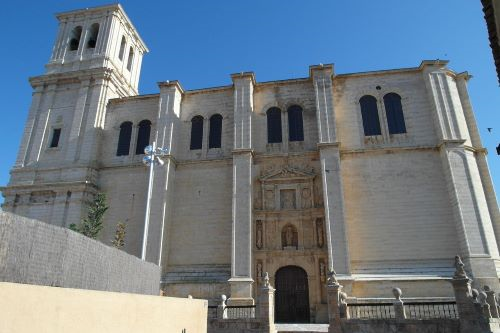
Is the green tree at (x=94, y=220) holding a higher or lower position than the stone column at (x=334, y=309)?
higher

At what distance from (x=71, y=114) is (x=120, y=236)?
34.1 ft

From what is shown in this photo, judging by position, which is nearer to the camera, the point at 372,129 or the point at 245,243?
the point at 245,243

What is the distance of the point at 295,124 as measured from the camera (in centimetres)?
2183

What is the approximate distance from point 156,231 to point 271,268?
644 centimetres

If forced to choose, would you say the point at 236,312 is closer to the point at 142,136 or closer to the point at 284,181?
the point at 284,181

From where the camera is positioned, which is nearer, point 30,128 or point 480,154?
point 480,154

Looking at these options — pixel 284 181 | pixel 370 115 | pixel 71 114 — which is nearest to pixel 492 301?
pixel 284 181

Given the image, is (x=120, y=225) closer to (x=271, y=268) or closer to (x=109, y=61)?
(x=271, y=268)

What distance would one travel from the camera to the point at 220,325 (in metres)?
13.5

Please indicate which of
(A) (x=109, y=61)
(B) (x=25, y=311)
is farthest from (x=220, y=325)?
(A) (x=109, y=61)

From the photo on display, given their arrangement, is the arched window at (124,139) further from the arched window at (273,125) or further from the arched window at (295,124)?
the arched window at (295,124)

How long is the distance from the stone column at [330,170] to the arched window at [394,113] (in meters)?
3.37

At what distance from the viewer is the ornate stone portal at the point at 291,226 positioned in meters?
18.3

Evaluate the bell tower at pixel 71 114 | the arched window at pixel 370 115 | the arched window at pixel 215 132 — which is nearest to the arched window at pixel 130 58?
the bell tower at pixel 71 114
